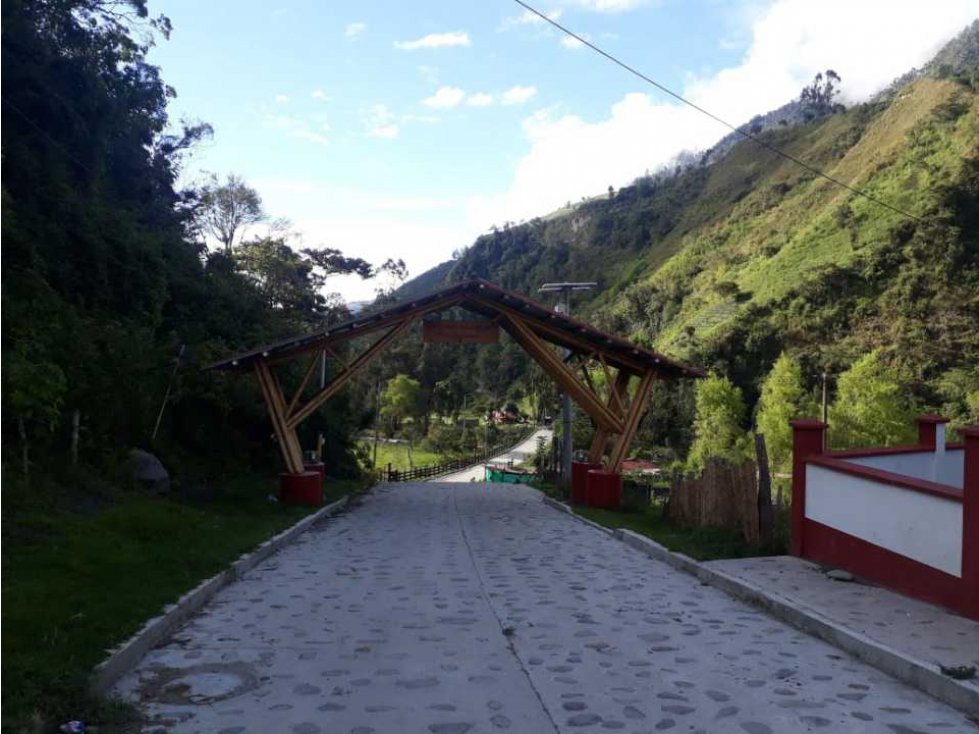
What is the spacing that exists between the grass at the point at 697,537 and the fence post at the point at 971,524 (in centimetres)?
394

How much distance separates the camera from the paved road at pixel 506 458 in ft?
186

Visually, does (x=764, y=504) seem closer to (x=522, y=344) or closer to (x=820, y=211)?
(x=522, y=344)

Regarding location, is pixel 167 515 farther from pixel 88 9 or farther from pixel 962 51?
pixel 962 51

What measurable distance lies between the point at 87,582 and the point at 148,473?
27.4ft

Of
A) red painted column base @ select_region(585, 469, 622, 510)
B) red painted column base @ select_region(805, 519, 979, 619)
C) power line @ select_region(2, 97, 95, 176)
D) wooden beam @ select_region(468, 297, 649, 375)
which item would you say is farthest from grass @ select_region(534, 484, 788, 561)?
power line @ select_region(2, 97, 95, 176)

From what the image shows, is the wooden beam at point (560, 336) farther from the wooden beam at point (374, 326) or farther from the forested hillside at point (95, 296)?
the forested hillside at point (95, 296)

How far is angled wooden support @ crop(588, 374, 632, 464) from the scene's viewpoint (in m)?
21.3

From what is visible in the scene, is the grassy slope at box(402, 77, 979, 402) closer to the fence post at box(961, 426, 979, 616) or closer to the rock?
the rock

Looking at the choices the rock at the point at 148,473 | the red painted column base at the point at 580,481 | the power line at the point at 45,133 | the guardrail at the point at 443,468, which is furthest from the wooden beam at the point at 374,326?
the guardrail at the point at 443,468

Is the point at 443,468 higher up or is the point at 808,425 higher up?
the point at 808,425

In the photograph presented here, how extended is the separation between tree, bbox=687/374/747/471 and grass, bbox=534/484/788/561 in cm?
4432

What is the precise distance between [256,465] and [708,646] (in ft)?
63.9

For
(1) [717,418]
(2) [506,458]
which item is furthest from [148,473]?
(2) [506,458]

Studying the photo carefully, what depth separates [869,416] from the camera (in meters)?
47.0
